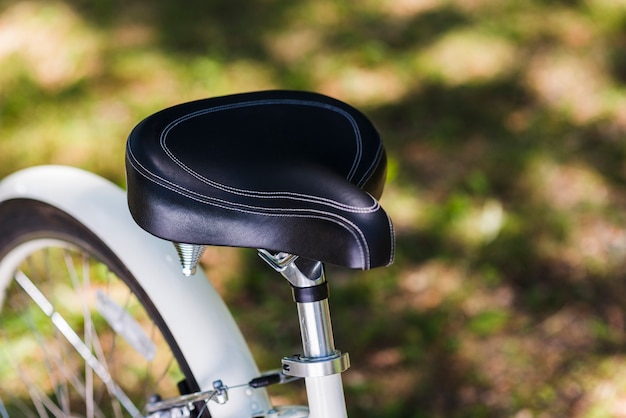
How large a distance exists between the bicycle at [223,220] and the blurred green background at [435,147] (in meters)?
0.81

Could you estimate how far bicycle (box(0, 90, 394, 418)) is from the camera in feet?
3.36

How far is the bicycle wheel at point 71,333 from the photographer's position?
4.98ft

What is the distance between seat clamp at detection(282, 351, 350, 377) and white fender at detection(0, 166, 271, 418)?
19cm

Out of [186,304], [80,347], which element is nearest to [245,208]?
[186,304]

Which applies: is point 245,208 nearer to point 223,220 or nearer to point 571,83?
point 223,220

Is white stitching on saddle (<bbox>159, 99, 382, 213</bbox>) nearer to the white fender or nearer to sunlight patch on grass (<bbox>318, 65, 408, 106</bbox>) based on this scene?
the white fender

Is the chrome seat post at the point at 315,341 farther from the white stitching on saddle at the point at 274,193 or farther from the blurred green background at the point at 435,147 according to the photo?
the blurred green background at the point at 435,147

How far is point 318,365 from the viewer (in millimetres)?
1135

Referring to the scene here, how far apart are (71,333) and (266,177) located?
80 centimetres

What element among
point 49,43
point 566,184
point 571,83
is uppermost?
point 49,43

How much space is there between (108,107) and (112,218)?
171cm

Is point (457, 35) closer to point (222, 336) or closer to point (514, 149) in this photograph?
point (514, 149)

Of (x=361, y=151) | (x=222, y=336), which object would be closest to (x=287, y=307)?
(x=222, y=336)

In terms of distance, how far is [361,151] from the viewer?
1197 millimetres
